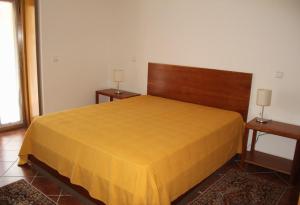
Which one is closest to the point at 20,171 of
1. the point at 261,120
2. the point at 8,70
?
the point at 8,70

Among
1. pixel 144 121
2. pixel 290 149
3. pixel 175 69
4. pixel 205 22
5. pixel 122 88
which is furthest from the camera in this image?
pixel 122 88

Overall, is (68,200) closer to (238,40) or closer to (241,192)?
(241,192)

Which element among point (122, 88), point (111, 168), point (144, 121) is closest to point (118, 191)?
point (111, 168)

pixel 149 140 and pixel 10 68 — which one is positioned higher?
pixel 10 68

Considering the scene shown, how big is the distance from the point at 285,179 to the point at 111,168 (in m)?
2.22

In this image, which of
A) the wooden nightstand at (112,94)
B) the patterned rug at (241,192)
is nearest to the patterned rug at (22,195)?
the patterned rug at (241,192)

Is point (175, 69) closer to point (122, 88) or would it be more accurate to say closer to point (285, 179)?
point (122, 88)

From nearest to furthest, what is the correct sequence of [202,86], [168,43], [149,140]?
[149,140]
[202,86]
[168,43]

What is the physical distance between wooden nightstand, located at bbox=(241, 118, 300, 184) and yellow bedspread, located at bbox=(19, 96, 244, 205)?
217 mm

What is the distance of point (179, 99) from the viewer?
14.6ft

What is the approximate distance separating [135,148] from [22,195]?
127 cm

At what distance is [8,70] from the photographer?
4.40 metres

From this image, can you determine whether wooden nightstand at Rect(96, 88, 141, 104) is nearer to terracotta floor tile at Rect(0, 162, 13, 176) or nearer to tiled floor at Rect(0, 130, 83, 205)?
tiled floor at Rect(0, 130, 83, 205)

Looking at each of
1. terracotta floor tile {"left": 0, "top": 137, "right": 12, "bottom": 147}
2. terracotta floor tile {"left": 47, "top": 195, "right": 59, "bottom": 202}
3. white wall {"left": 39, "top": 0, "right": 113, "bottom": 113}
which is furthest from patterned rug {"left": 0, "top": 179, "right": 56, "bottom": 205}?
white wall {"left": 39, "top": 0, "right": 113, "bottom": 113}
